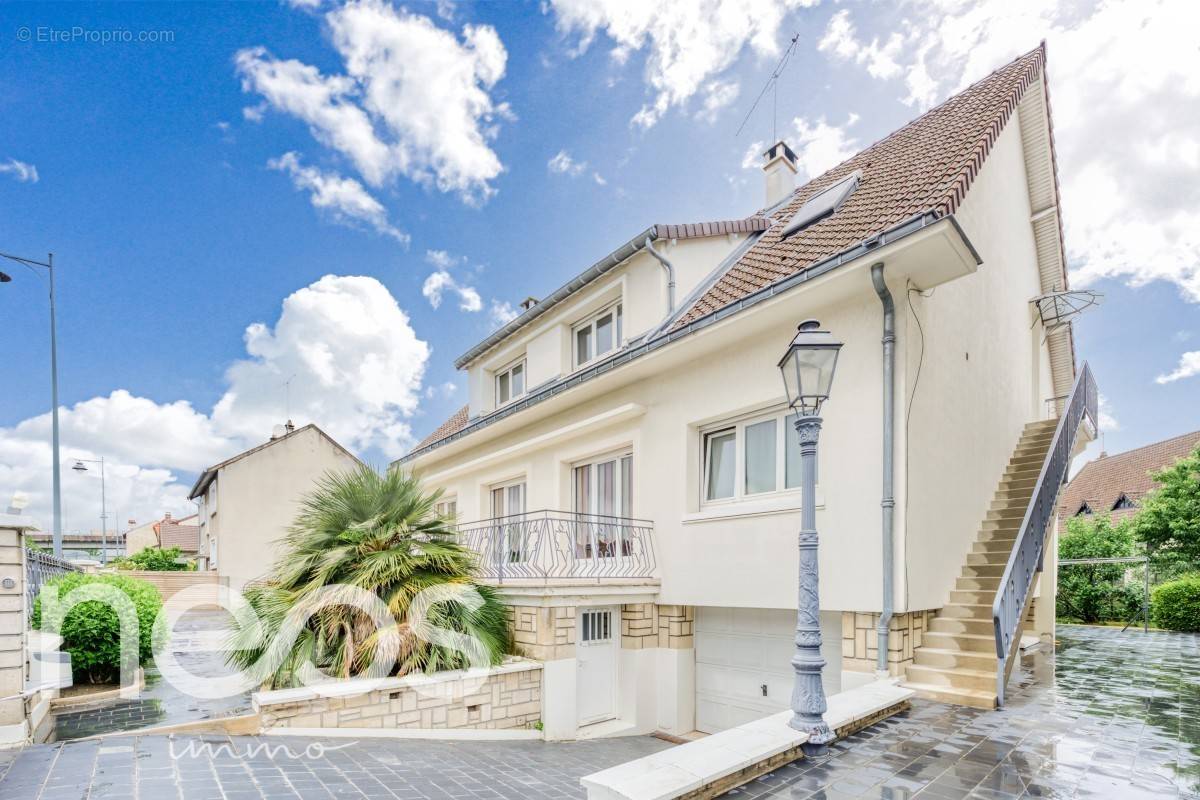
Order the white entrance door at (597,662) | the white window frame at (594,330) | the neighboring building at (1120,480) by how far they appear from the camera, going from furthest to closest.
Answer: the neighboring building at (1120,480)
the white window frame at (594,330)
the white entrance door at (597,662)

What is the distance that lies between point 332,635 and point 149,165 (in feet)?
31.8

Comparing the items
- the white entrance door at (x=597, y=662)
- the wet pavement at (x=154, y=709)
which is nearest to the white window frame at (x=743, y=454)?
the white entrance door at (x=597, y=662)

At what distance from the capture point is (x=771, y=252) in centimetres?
934

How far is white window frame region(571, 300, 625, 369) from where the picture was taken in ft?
37.1

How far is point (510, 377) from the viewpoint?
1475 centimetres

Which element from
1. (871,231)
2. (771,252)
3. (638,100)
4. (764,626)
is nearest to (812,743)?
(764,626)

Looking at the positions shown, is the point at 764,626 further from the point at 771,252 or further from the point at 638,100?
the point at 638,100

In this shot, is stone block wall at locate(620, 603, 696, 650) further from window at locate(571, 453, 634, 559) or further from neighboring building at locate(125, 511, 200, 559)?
neighboring building at locate(125, 511, 200, 559)

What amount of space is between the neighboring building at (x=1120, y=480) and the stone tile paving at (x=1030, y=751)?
23.1 m

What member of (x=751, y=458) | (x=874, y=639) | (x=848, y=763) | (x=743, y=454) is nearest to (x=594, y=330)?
(x=743, y=454)

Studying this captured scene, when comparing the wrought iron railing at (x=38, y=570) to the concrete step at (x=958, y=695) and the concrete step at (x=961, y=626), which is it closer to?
the concrete step at (x=958, y=695)

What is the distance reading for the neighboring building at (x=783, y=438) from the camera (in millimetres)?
6477

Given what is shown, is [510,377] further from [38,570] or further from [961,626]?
[961,626]

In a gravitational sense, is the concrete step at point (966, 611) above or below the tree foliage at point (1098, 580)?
above
